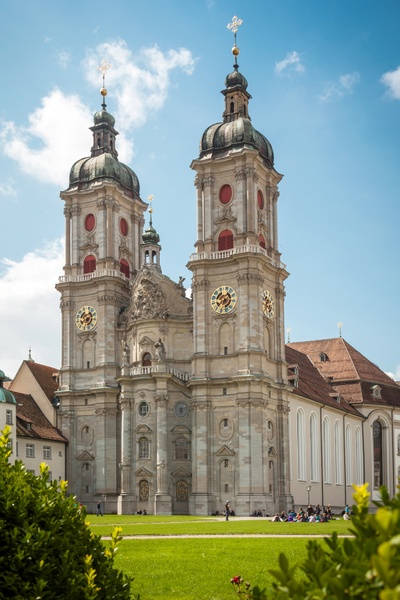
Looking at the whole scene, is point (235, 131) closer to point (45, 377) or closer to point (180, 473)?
point (180, 473)

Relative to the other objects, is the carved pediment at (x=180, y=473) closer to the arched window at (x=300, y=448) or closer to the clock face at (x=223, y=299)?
the arched window at (x=300, y=448)

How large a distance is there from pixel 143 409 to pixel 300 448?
1488cm

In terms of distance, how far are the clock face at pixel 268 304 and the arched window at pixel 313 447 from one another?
43.9 ft

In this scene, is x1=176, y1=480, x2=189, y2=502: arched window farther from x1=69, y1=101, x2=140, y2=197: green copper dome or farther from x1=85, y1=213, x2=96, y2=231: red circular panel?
x1=69, y1=101, x2=140, y2=197: green copper dome

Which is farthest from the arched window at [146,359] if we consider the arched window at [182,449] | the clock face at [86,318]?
the clock face at [86,318]

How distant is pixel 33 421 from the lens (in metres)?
78.1

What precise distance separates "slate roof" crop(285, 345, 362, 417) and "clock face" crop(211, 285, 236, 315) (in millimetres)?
11130

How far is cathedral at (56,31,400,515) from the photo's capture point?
227ft

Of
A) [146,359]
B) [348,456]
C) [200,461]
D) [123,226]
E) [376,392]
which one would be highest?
[123,226]

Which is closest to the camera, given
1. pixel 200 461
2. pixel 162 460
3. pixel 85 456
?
pixel 200 461

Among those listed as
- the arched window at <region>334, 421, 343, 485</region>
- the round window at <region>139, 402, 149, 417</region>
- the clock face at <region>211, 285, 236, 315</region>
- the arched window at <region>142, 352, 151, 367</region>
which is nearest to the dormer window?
the arched window at <region>334, 421, 343, 485</region>

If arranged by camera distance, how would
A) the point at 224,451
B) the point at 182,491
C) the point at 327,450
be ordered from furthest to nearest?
the point at 327,450
the point at 182,491
the point at 224,451

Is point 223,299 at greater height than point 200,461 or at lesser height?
greater

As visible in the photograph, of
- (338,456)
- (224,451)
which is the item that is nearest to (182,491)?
(224,451)
